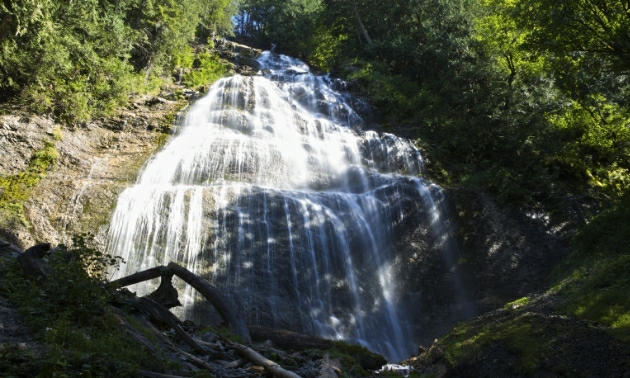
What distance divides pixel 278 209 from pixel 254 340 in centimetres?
660

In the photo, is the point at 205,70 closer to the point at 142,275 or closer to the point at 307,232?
the point at 307,232

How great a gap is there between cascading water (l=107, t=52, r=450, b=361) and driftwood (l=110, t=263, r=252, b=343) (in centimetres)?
429

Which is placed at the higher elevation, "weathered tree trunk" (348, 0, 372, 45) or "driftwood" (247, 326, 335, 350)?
"weathered tree trunk" (348, 0, 372, 45)

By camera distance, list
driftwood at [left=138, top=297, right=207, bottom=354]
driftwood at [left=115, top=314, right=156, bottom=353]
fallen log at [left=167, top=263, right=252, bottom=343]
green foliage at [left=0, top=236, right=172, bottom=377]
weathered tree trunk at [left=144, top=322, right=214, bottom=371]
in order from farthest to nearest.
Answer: fallen log at [left=167, top=263, right=252, bottom=343]
driftwood at [left=138, top=297, right=207, bottom=354]
weathered tree trunk at [left=144, top=322, right=214, bottom=371]
driftwood at [left=115, top=314, right=156, bottom=353]
green foliage at [left=0, top=236, right=172, bottom=377]

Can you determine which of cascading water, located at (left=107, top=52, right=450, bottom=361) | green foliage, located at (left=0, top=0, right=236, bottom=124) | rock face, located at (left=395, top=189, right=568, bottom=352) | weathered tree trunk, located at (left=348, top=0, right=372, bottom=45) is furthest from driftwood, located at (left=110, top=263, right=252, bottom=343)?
weathered tree trunk, located at (left=348, top=0, right=372, bottom=45)

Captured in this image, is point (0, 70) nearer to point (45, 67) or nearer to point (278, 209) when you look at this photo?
point (45, 67)

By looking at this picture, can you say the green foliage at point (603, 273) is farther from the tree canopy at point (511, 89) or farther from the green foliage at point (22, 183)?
the green foliage at point (22, 183)

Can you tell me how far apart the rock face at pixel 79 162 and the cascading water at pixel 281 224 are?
28.8 inches

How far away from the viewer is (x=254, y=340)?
367 inches

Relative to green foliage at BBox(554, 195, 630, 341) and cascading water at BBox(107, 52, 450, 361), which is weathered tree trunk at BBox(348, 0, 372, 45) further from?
green foliage at BBox(554, 195, 630, 341)

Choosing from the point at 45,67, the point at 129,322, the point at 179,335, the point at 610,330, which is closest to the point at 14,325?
the point at 129,322

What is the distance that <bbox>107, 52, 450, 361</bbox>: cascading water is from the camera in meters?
13.6

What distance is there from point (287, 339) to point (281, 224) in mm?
6033

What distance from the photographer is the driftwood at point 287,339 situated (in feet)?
30.7
